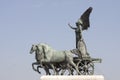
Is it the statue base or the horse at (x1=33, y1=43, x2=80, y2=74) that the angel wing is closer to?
the horse at (x1=33, y1=43, x2=80, y2=74)

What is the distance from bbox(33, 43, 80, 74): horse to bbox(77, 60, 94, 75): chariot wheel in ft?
1.26

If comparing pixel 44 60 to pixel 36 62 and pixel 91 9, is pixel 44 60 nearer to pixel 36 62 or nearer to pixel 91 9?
pixel 36 62

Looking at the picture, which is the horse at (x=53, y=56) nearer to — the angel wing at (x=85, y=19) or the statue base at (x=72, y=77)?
the statue base at (x=72, y=77)

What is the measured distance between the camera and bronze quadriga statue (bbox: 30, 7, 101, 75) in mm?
23031

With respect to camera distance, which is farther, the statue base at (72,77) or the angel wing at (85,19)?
the angel wing at (85,19)

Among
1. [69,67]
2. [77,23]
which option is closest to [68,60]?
[69,67]

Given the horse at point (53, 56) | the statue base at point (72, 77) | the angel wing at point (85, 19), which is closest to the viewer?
the statue base at point (72, 77)

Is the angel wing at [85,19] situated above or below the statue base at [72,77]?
above

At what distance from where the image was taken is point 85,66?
23.2 metres

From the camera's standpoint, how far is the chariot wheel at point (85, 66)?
23141mm

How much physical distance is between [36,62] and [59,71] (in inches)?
50.2

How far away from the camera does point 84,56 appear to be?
2320 centimetres

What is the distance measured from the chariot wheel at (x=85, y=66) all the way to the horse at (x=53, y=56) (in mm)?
385

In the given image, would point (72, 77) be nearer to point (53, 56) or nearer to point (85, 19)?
point (53, 56)
